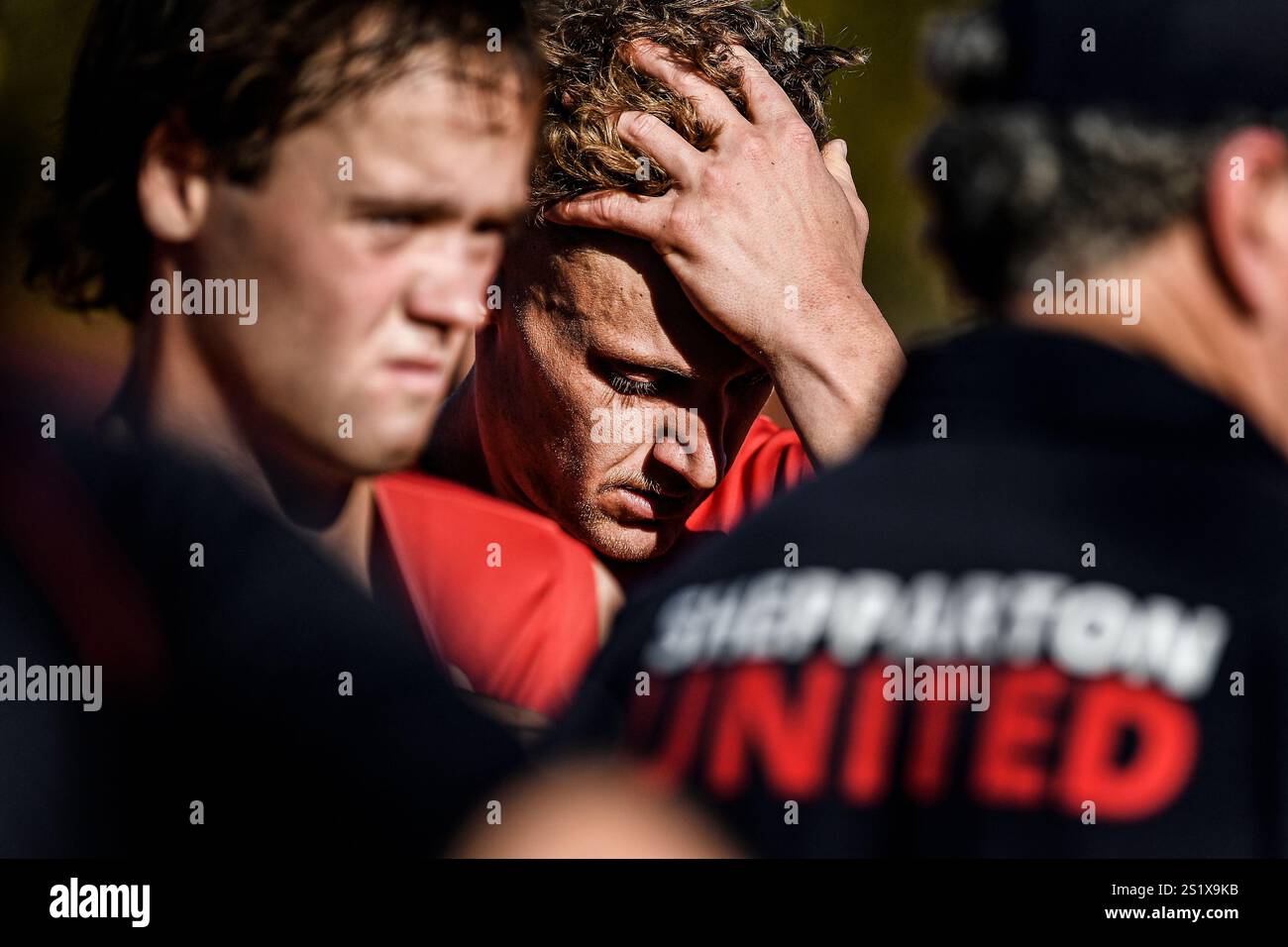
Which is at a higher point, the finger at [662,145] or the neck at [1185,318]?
the finger at [662,145]

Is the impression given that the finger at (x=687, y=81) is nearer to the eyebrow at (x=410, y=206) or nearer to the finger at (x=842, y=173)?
the finger at (x=842, y=173)

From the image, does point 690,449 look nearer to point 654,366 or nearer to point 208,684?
point 654,366

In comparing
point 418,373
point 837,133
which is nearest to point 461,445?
point 418,373

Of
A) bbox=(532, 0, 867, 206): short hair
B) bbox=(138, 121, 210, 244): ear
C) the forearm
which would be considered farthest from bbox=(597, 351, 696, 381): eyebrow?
bbox=(138, 121, 210, 244): ear

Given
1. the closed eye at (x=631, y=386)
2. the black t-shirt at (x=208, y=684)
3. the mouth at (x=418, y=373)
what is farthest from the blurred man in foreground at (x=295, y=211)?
the closed eye at (x=631, y=386)

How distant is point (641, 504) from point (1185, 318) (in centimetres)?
137

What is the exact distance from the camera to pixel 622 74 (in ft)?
8.32

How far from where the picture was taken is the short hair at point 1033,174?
144cm

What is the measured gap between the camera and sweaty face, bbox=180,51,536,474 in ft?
6.72

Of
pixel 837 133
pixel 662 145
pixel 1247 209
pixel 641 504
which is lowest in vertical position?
pixel 641 504

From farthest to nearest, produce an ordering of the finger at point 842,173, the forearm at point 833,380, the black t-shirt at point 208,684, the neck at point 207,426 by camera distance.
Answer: the finger at point 842,173 → the forearm at point 833,380 → the neck at point 207,426 → the black t-shirt at point 208,684

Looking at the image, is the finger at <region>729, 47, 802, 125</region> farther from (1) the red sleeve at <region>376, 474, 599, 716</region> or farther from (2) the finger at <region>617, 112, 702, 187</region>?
(1) the red sleeve at <region>376, 474, 599, 716</region>

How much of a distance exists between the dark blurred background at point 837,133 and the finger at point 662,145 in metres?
0.38

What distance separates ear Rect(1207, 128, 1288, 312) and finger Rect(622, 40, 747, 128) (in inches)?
46.2
